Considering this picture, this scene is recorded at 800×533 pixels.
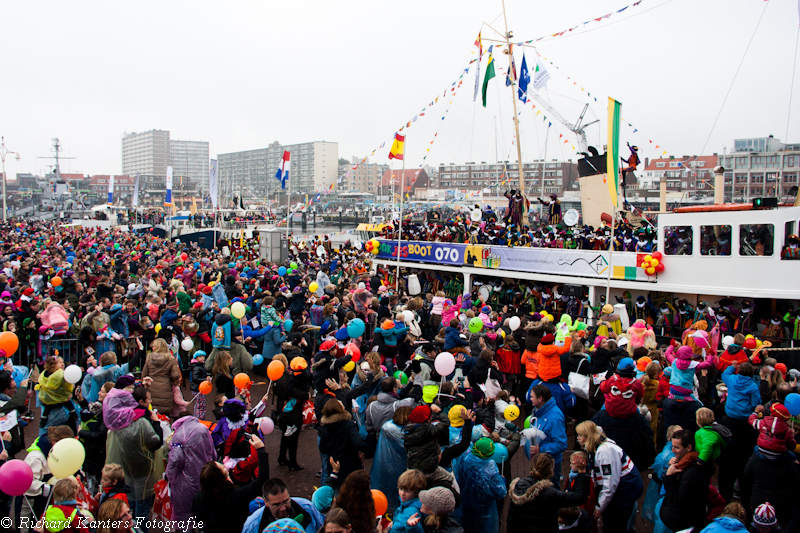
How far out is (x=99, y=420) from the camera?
207 inches

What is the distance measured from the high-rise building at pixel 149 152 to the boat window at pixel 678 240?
181 m

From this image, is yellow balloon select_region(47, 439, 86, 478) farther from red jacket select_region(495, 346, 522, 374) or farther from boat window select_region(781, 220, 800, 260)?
boat window select_region(781, 220, 800, 260)

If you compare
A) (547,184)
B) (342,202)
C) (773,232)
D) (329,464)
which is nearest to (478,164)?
(547,184)

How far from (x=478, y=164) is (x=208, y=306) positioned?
386ft

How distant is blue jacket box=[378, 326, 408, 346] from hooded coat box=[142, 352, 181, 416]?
3016 mm

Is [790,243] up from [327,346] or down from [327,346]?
up

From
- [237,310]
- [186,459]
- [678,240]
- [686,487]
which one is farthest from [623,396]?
[678,240]

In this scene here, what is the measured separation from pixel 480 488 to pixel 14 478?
3.77 m

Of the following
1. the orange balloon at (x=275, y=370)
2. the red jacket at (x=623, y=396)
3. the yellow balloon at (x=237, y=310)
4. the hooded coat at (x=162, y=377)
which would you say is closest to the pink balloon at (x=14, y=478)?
the hooded coat at (x=162, y=377)

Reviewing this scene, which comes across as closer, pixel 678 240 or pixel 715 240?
pixel 715 240

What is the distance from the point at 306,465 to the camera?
22.5 feet

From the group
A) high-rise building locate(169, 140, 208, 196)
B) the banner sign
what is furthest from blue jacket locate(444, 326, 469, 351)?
high-rise building locate(169, 140, 208, 196)

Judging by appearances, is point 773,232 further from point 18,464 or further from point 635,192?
point 635,192

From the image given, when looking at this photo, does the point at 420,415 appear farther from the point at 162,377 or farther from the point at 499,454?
the point at 162,377
